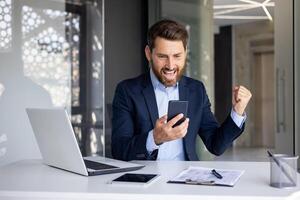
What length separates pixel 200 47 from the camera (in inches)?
198

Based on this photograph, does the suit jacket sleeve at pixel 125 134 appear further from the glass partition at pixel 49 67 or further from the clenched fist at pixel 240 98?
the glass partition at pixel 49 67

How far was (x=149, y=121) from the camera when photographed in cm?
221

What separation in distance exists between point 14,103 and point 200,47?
2.24m

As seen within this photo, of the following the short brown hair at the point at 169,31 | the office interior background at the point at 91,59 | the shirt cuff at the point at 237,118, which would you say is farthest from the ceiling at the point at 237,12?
the shirt cuff at the point at 237,118

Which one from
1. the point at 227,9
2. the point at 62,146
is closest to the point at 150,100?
the point at 62,146

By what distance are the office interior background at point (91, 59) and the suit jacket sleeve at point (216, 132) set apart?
75cm

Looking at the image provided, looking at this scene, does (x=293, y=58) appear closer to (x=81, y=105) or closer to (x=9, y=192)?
(x=81, y=105)

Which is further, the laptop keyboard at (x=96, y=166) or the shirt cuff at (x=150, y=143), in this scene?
the shirt cuff at (x=150, y=143)

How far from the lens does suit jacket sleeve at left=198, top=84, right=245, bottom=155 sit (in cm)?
207

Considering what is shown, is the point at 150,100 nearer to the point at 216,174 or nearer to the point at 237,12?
the point at 216,174

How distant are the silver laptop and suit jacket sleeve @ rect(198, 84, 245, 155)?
50 cm

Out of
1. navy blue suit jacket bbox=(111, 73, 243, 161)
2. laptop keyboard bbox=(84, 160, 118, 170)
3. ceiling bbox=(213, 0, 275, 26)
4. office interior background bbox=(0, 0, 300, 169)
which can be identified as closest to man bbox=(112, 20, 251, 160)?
navy blue suit jacket bbox=(111, 73, 243, 161)

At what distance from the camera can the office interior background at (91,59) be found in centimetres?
376

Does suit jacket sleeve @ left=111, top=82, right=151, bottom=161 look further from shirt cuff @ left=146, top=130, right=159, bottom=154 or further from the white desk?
the white desk
